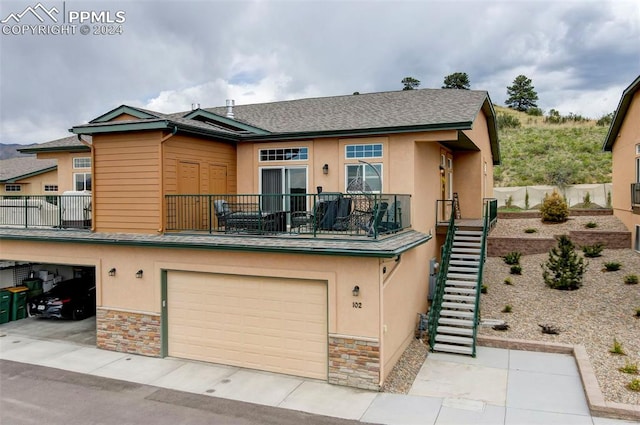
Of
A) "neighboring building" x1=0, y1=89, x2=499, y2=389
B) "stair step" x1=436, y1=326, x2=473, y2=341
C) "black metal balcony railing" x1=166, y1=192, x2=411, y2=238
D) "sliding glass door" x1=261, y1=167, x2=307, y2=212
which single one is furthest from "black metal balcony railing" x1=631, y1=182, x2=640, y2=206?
"sliding glass door" x1=261, y1=167, x2=307, y2=212

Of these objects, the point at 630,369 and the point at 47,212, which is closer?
the point at 630,369

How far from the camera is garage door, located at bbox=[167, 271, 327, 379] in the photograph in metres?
10.5

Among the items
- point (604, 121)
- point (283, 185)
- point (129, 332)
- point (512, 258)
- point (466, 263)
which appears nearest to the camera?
point (129, 332)

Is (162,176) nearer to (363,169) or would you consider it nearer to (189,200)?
(189,200)

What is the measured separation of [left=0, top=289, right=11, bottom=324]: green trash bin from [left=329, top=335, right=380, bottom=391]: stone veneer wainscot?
11.9 m

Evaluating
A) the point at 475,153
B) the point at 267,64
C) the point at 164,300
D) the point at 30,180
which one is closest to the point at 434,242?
the point at 475,153

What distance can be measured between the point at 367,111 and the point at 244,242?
706 centimetres

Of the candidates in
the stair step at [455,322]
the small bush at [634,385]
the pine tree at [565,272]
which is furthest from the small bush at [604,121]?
Answer: the small bush at [634,385]

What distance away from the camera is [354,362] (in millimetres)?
9898

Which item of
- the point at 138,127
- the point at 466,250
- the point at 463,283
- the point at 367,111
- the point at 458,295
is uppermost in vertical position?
the point at 367,111

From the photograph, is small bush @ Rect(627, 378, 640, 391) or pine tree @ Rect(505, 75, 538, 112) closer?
small bush @ Rect(627, 378, 640, 391)

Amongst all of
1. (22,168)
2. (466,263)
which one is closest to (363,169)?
(466,263)

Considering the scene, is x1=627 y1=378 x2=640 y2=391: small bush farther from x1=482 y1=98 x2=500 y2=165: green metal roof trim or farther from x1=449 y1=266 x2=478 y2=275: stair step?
x1=482 y1=98 x2=500 y2=165: green metal roof trim

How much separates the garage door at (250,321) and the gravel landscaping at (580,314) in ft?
6.98
